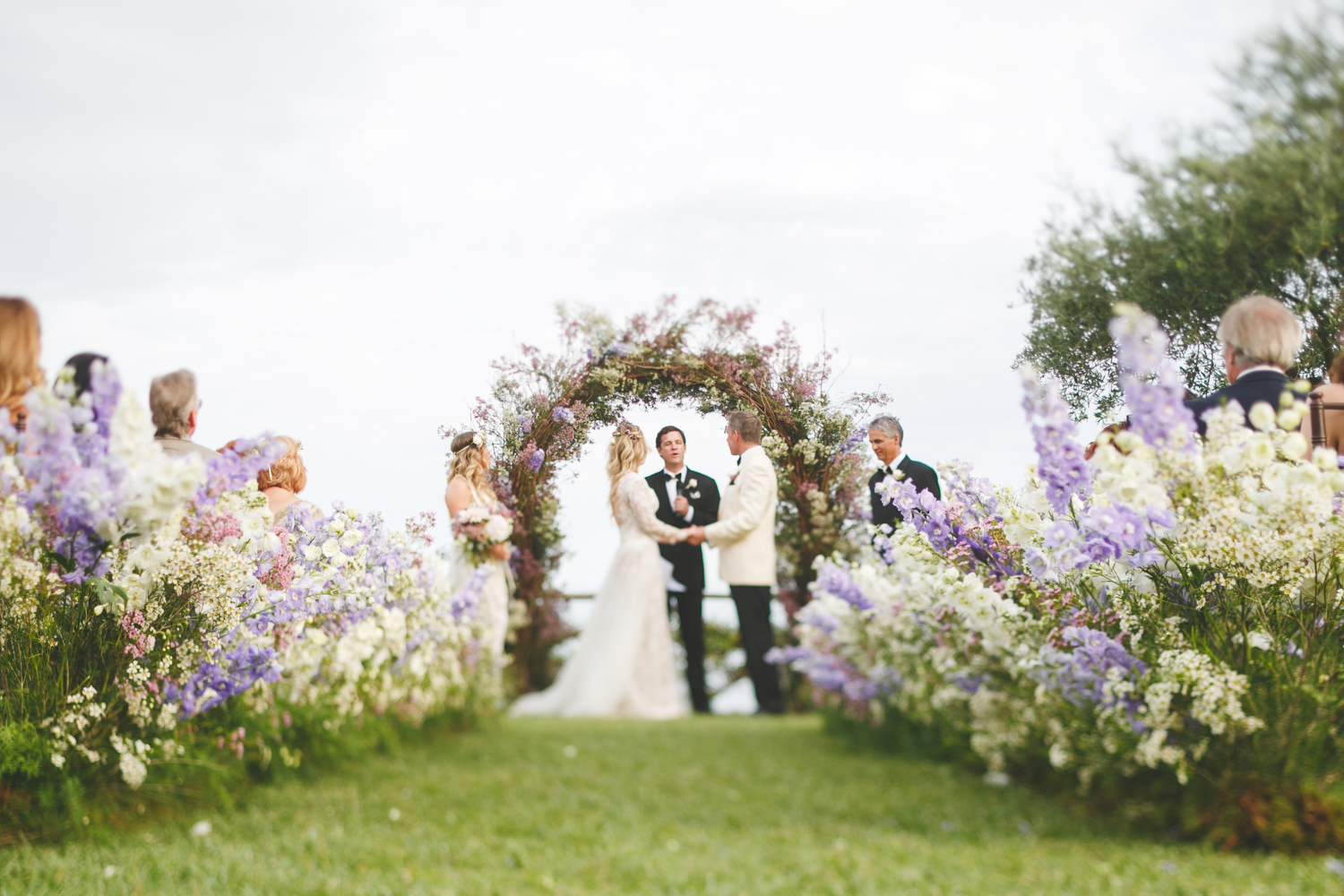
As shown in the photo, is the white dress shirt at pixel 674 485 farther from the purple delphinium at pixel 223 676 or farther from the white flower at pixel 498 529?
the purple delphinium at pixel 223 676

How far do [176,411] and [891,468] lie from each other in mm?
2364

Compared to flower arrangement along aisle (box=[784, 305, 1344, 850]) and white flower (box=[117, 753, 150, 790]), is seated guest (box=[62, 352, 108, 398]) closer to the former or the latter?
white flower (box=[117, 753, 150, 790])

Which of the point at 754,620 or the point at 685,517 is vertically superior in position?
the point at 685,517

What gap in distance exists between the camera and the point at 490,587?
311cm

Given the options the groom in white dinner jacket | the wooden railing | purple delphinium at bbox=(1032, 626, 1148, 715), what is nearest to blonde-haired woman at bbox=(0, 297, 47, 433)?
the groom in white dinner jacket

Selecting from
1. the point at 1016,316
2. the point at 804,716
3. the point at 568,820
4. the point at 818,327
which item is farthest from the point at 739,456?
the point at 804,716

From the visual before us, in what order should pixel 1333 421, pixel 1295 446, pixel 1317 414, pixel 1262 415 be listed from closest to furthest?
pixel 1262 415, pixel 1295 446, pixel 1317 414, pixel 1333 421

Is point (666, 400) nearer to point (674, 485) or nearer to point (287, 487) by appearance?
point (674, 485)

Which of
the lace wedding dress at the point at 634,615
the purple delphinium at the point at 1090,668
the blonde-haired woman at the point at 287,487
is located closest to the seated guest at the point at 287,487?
the blonde-haired woman at the point at 287,487

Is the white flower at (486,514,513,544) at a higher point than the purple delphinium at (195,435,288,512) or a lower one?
lower

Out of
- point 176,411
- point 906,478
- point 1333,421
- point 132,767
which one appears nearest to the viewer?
point 176,411

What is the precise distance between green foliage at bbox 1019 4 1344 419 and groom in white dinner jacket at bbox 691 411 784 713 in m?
1.62

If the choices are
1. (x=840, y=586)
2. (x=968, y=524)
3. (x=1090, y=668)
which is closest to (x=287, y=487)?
(x=840, y=586)

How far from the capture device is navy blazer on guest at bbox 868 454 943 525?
312 cm
